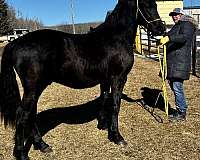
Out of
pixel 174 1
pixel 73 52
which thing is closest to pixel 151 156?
pixel 73 52

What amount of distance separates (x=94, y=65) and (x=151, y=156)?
145 centimetres

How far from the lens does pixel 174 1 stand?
28.7 m

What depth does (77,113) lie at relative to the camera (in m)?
6.98

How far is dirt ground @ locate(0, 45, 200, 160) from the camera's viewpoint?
16.1 ft

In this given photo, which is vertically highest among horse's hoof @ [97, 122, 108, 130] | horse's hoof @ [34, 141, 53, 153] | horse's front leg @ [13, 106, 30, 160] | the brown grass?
horse's front leg @ [13, 106, 30, 160]

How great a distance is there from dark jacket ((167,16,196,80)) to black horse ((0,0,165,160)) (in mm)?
534

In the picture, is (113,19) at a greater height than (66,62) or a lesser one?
greater

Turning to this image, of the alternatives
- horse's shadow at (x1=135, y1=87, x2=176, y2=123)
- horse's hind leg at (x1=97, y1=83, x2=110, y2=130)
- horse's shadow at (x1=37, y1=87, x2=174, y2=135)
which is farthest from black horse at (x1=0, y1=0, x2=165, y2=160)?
horse's shadow at (x1=135, y1=87, x2=176, y2=123)

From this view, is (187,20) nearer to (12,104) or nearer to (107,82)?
(107,82)

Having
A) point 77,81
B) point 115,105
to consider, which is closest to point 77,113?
point 115,105

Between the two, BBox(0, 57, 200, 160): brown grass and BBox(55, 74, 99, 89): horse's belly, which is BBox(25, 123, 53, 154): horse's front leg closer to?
BBox(0, 57, 200, 160): brown grass

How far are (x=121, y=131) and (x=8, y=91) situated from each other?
2.03 metres

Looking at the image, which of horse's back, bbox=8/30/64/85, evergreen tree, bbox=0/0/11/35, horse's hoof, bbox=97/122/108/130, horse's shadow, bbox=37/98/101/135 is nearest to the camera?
horse's back, bbox=8/30/64/85

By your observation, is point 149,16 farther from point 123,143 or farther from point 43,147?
point 43,147
